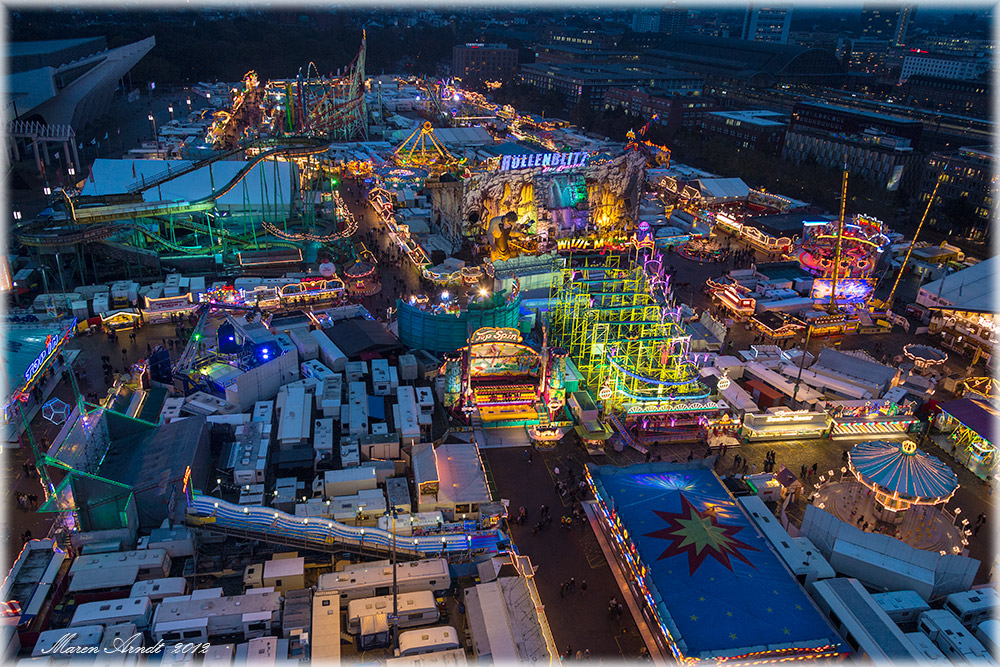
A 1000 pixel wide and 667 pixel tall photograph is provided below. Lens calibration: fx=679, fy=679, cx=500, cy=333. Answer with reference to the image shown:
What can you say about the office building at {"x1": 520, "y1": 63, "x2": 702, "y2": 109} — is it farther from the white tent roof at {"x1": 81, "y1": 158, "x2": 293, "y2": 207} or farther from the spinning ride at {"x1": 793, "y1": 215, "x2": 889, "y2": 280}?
the white tent roof at {"x1": 81, "y1": 158, "x2": 293, "y2": 207}

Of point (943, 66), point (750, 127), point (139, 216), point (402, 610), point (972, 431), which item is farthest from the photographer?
point (943, 66)

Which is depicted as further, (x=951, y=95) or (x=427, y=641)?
(x=951, y=95)

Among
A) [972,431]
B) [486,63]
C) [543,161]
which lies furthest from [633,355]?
[486,63]

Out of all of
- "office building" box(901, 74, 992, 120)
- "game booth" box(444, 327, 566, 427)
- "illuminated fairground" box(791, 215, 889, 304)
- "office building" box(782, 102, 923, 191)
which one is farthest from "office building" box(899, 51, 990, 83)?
"game booth" box(444, 327, 566, 427)

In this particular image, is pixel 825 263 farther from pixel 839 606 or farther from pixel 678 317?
pixel 839 606

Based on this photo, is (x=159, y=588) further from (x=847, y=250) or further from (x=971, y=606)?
(x=847, y=250)

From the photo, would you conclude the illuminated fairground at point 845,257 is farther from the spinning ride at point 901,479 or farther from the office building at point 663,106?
the office building at point 663,106

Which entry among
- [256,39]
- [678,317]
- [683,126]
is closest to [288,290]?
[678,317]
